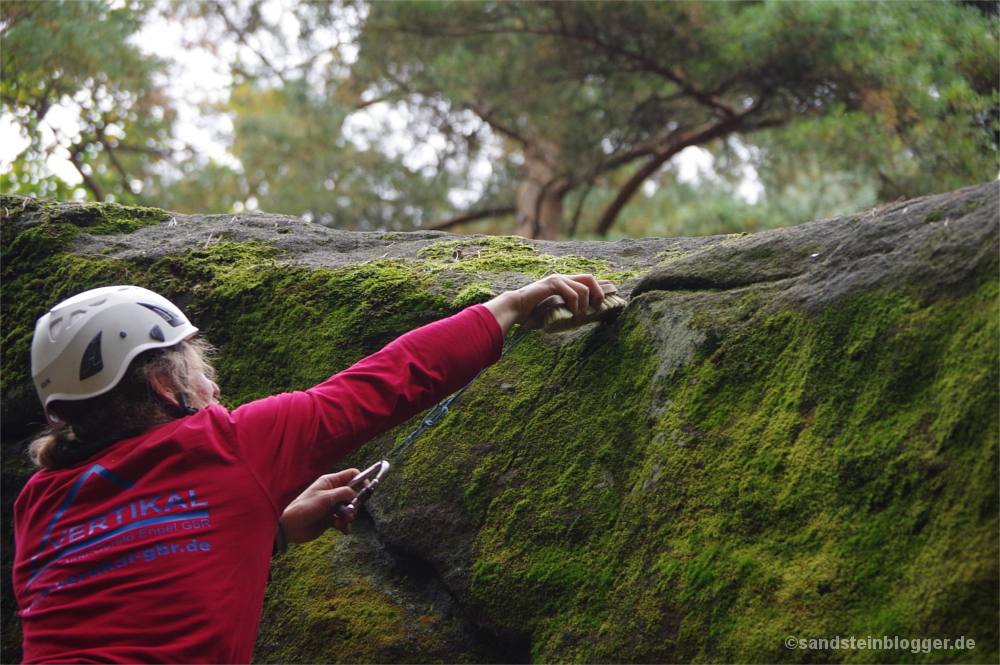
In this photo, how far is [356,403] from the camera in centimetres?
200

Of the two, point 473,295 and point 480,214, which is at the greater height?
point 473,295

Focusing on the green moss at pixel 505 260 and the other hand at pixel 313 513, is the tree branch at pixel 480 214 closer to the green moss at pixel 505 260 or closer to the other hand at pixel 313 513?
the green moss at pixel 505 260

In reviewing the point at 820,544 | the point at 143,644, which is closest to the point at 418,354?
the point at 143,644

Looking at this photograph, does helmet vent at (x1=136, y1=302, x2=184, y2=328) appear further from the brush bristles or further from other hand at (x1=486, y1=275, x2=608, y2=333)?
the brush bristles

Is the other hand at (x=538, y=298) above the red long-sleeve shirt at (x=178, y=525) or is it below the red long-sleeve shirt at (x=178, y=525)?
above

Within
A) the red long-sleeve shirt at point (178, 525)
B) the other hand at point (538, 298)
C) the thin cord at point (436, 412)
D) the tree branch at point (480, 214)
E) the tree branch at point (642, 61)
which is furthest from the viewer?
the tree branch at point (480, 214)

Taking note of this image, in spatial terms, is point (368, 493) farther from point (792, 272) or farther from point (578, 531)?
point (792, 272)

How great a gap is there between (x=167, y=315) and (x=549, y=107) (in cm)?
719

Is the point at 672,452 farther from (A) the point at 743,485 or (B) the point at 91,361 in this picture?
(B) the point at 91,361

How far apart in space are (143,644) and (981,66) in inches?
252

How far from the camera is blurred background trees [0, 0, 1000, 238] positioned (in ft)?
19.3

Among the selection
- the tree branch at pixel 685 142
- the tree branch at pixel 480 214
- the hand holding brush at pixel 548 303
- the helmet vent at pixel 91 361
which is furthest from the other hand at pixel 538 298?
the tree branch at pixel 480 214

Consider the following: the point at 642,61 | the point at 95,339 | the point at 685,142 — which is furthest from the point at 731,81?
the point at 95,339

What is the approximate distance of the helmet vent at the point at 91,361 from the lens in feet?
6.38
